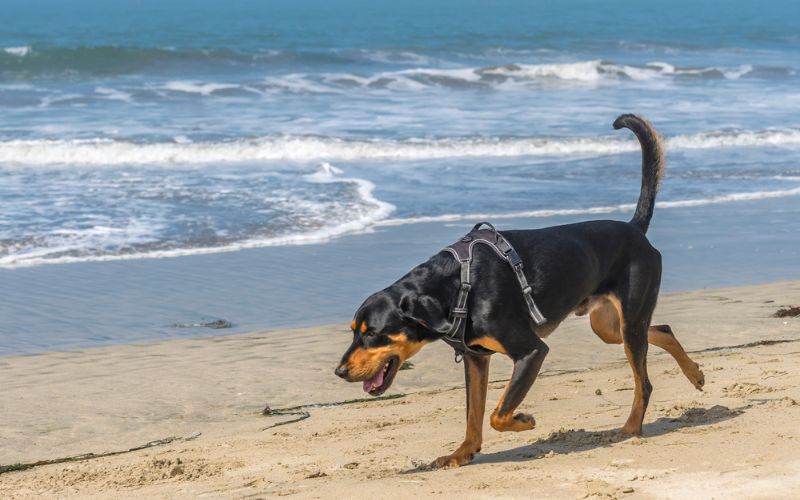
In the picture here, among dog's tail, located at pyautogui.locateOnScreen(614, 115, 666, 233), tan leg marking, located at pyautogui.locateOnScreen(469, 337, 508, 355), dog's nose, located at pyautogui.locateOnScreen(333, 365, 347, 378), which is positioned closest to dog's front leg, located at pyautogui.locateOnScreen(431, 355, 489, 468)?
tan leg marking, located at pyautogui.locateOnScreen(469, 337, 508, 355)

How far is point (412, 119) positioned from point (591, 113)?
3.90 meters

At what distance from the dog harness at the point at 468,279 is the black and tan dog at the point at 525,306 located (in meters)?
0.03

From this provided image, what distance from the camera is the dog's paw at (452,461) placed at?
16.3ft

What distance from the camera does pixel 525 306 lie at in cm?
492

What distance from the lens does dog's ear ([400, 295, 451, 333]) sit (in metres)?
4.65

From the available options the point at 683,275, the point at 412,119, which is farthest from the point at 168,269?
the point at 412,119

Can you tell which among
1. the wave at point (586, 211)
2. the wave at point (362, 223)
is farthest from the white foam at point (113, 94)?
the wave at point (586, 211)

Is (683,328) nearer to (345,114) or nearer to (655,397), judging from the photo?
(655,397)

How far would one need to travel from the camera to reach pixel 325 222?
41.6 ft

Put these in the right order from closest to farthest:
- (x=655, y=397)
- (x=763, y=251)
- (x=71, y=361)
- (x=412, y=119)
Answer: (x=655, y=397) → (x=71, y=361) → (x=763, y=251) → (x=412, y=119)

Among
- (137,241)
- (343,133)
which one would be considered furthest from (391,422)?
(343,133)

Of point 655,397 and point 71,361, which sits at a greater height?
point 655,397

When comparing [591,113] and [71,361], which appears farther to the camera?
[591,113]

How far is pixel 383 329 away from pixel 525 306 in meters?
0.67
